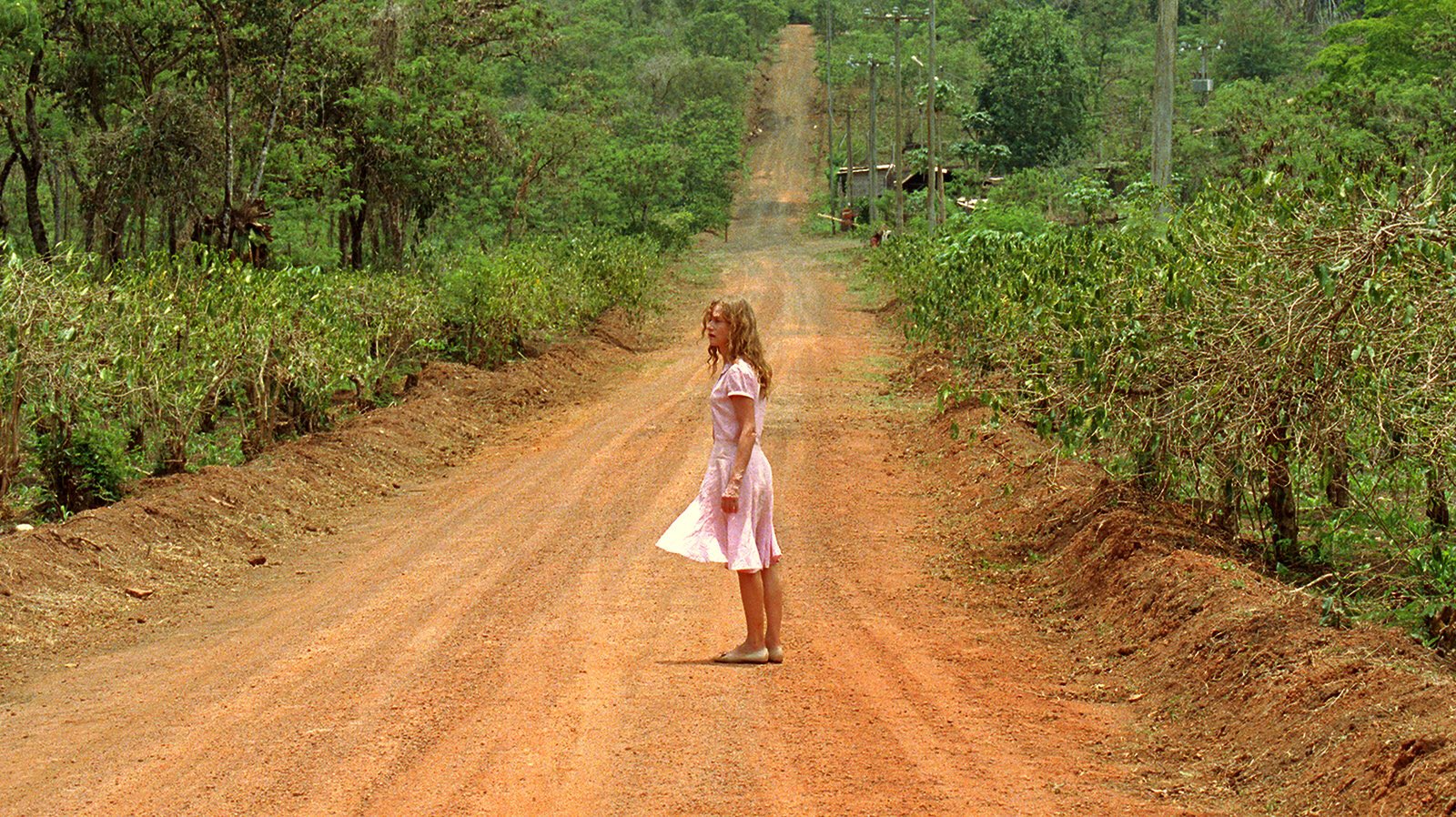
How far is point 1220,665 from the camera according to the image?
5969 millimetres

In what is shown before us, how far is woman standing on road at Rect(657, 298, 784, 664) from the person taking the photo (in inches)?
251

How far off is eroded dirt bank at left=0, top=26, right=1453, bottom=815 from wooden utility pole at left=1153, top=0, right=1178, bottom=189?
3.23 meters

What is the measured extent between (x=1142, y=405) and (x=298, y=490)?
667 centimetres

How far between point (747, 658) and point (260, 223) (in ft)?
51.2

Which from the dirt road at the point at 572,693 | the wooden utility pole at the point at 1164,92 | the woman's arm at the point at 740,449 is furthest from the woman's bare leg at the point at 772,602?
the wooden utility pole at the point at 1164,92

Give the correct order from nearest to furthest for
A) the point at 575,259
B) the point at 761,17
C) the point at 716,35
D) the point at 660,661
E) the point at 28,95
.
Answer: the point at 660,661
the point at 28,95
the point at 575,259
the point at 716,35
the point at 761,17

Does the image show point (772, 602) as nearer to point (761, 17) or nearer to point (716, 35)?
point (716, 35)

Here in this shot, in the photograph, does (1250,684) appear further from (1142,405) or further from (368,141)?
(368,141)

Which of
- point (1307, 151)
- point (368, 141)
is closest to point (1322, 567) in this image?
point (368, 141)

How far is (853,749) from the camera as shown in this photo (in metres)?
5.25

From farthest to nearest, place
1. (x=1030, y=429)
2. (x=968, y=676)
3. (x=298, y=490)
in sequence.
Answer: (x=1030, y=429) → (x=298, y=490) → (x=968, y=676)

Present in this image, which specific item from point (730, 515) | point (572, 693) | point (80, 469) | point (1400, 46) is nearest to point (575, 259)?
point (80, 469)

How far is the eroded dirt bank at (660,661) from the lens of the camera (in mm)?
4898

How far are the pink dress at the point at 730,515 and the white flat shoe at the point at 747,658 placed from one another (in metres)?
0.41
